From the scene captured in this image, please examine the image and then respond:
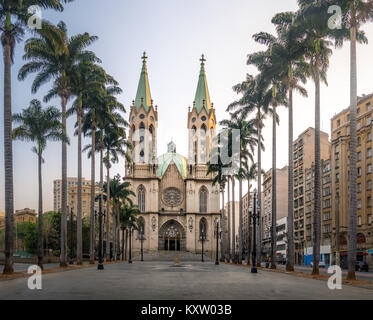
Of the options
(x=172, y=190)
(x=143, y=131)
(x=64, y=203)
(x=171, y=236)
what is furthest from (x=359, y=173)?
(x=143, y=131)

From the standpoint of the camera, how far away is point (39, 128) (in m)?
33.7

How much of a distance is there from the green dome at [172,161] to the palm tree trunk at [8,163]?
68.7 metres

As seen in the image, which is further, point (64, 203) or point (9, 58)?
point (64, 203)

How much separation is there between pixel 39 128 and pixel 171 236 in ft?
194

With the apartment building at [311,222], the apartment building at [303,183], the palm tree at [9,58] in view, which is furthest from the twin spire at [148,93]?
the palm tree at [9,58]

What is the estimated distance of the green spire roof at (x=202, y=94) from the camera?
9343 centimetres

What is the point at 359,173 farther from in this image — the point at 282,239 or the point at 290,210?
the point at 282,239

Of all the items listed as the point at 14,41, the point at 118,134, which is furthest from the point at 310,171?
the point at 14,41

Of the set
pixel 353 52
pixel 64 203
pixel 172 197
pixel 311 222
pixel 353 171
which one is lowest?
pixel 311 222

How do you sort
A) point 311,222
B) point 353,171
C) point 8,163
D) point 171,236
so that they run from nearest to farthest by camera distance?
point 353,171 → point 8,163 → point 311,222 → point 171,236

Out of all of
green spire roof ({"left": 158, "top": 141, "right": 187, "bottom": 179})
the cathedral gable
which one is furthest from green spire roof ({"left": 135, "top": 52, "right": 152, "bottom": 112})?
the cathedral gable

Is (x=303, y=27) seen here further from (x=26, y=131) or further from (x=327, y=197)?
(x=327, y=197)

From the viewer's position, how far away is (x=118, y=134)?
51.2 m
